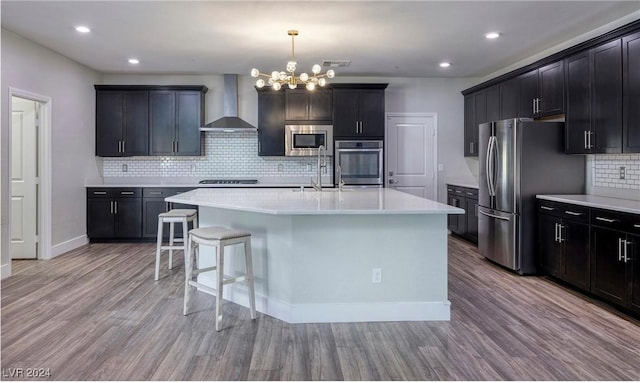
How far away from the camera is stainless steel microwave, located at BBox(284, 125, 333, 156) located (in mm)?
6750

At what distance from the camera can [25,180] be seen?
5.49 metres

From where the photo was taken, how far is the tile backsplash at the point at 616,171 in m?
4.18

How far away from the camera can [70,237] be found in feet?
20.1

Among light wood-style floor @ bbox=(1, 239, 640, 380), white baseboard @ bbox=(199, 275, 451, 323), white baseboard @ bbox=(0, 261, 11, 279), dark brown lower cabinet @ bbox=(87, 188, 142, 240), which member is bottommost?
light wood-style floor @ bbox=(1, 239, 640, 380)

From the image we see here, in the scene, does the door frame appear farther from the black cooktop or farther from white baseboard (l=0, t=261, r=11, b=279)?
the black cooktop

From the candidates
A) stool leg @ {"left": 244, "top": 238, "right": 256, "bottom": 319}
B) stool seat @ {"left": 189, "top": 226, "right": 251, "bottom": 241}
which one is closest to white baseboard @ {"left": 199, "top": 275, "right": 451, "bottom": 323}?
stool leg @ {"left": 244, "top": 238, "right": 256, "bottom": 319}

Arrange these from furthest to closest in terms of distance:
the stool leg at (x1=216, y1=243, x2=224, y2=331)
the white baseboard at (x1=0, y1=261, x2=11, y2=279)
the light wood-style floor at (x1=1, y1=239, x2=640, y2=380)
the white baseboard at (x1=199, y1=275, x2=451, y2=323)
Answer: the white baseboard at (x1=0, y1=261, x2=11, y2=279)
the white baseboard at (x1=199, y1=275, x2=451, y2=323)
the stool leg at (x1=216, y1=243, x2=224, y2=331)
the light wood-style floor at (x1=1, y1=239, x2=640, y2=380)

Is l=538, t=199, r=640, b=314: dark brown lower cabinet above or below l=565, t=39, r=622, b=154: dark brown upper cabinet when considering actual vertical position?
below

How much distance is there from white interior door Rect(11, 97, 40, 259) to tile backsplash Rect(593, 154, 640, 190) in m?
6.62

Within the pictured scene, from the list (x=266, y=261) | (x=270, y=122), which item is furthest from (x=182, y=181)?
(x=266, y=261)

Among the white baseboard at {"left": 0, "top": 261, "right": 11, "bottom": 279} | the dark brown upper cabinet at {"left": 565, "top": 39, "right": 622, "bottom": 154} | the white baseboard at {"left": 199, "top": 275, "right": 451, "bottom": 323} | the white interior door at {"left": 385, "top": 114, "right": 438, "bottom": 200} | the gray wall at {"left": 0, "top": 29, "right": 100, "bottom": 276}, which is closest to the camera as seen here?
the white baseboard at {"left": 199, "top": 275, "right": 451, "bottom": 323}

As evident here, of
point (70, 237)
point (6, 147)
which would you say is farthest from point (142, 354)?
point (70, 237)

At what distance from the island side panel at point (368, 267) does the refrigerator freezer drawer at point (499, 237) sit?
1790 millimetres

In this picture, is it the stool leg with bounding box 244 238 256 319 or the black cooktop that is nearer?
the stool leg with bounding box 244 238 256 319
